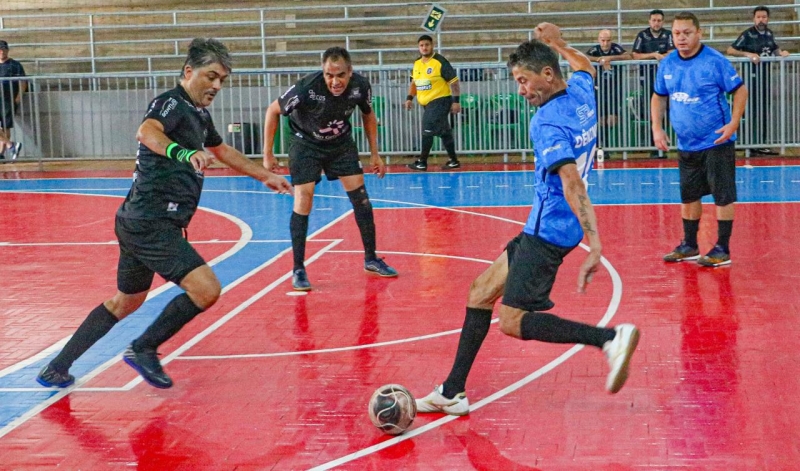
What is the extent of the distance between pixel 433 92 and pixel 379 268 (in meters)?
9.61

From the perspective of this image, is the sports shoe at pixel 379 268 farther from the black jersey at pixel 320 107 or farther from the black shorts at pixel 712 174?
the black shorts at pixel 712 174

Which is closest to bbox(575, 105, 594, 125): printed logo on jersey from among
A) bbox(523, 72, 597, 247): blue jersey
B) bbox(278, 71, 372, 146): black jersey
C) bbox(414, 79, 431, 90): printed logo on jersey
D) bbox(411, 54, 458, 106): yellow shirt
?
bbox(523, 72, 597, 247): blue jersey

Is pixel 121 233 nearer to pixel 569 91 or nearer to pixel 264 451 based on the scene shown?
pixel 264 451

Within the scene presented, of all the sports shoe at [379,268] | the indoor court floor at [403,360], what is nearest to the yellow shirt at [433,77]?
the indoor court floor at [403,360]

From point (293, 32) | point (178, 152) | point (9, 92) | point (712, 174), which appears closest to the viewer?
point (178, 152)

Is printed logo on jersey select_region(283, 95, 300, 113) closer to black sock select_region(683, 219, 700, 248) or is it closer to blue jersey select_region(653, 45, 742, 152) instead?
blue jersey select_region(653, 45, 742, 152)

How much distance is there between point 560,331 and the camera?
603 centimetres

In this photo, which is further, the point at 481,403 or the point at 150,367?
the point at 150,367

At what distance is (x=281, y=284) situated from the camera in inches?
403

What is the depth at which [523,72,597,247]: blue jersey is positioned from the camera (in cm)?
586

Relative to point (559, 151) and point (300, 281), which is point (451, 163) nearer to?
point (300, 281)

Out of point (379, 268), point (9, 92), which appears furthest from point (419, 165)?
point (379, 268)

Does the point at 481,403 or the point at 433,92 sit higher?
the point at 433,92

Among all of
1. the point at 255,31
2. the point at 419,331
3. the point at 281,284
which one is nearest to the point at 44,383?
the point at 419,331
